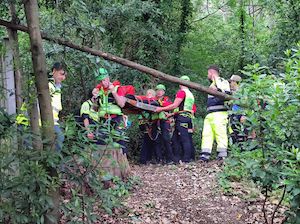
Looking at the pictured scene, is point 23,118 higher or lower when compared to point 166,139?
higher

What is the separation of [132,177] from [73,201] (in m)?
3.31

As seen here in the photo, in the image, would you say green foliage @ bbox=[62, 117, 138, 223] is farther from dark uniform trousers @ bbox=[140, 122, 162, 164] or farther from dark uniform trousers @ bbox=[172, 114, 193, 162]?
dark uniform trousers @ bbox=[140, 122, 162, 164]

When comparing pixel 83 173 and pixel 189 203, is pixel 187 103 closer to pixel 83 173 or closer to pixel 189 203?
pixel 189 203

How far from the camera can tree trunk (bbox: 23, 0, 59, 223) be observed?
384 centimetres

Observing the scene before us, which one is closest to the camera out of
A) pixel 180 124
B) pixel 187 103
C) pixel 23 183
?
pixel 23 183

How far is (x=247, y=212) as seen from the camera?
6.20 meters

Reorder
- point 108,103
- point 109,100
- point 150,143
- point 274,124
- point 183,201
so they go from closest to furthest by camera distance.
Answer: point 274,124, point 183,201, point 108,103, point 109,100, point 150,143

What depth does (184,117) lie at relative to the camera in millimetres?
9641

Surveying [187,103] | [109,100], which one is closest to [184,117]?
[187,103]

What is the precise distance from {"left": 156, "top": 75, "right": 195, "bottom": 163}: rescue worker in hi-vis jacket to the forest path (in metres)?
1.54

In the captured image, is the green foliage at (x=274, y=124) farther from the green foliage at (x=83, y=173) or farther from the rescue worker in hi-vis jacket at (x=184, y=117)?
the rescue worker in hi-vis jacket at (x=184, y=117)

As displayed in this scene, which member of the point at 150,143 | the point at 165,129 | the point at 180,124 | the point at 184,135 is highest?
the point at 180,124

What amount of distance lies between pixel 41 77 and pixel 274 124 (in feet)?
7.00

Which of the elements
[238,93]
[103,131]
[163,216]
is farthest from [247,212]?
[103,131]
